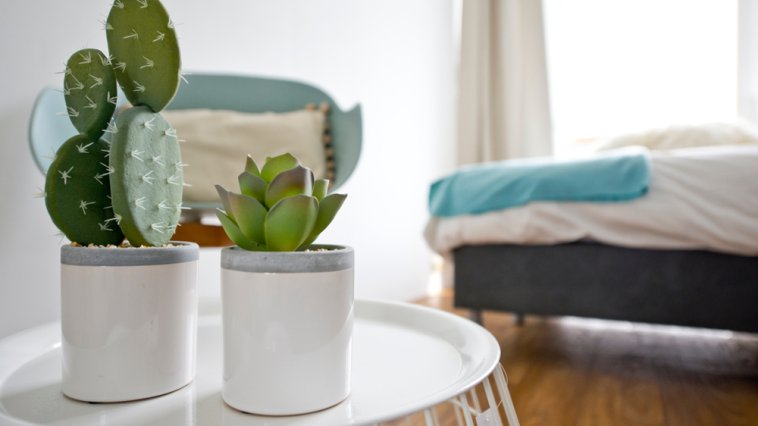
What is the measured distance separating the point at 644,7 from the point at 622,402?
2939 mm

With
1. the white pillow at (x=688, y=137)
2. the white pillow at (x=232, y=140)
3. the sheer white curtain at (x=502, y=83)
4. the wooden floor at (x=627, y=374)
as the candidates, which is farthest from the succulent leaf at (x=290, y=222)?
the sheer white curtain at (x=502, y=83)

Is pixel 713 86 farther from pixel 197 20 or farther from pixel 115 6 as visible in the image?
pixel 115 6

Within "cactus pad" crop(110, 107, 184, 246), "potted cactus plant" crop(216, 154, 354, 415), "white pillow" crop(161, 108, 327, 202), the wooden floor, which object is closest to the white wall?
"white pillow" crop(161, 108, 327, 202)

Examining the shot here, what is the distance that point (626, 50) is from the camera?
347 cm

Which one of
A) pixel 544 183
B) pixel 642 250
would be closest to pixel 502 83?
pixel 544 183

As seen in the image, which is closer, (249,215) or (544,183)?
(249,215)

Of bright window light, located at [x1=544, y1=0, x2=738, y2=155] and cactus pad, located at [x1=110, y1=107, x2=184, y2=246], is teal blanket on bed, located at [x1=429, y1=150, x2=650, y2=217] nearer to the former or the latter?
cactus pad, located at [x1=110, y1=107, x2=184, y2=246]

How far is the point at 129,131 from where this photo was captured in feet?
1.33

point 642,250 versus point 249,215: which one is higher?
point 249,215

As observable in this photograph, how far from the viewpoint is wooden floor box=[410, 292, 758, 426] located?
48.6 inches

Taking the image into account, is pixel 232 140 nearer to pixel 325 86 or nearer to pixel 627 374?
pixel 325 86

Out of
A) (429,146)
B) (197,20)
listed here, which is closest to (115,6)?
(197,20)

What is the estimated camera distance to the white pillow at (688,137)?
219 cm

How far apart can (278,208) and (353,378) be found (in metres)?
0.17
